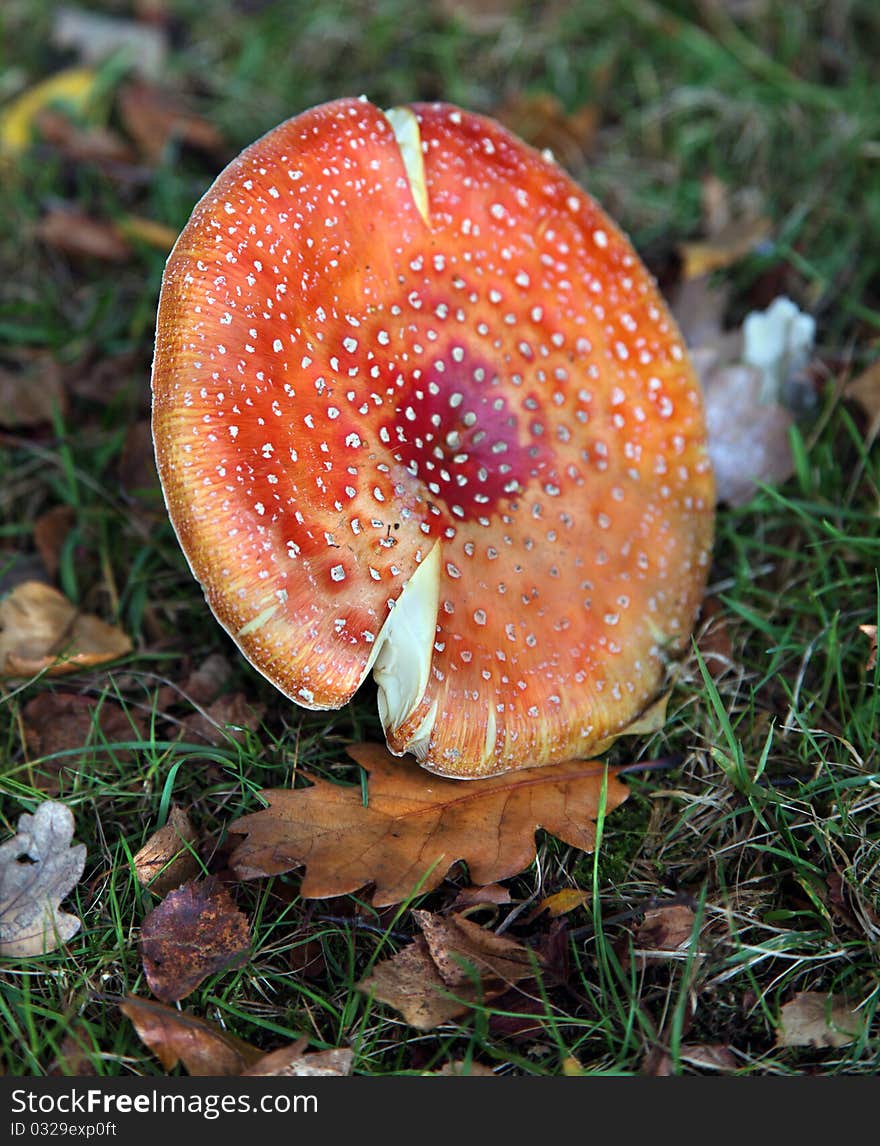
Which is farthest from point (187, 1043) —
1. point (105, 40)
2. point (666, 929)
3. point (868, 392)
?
point (105, 40)

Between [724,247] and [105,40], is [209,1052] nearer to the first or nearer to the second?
[724,247]

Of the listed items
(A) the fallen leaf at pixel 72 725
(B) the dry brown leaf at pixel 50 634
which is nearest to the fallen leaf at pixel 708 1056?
(A) the fallen leaf at pixel 72 725

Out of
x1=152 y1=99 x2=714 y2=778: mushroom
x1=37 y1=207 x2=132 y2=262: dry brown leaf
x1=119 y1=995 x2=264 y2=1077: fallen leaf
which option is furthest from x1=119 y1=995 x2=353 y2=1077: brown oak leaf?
x1=37 y1=207 x2=132 y2=262: dry brown leaf

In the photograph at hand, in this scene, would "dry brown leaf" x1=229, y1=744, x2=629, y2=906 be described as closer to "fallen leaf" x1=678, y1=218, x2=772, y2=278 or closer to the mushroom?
the mushroom

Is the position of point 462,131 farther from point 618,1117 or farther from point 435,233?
point 618,1117

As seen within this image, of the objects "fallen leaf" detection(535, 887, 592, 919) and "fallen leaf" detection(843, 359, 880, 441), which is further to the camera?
"fallen leaf" detection(843, 359, 880, 441)

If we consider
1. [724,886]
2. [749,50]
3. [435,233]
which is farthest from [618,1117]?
[749,50]

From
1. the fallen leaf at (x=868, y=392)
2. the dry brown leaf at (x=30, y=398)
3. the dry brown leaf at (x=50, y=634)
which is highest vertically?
the dry brown leaf at (x=30, y=398)

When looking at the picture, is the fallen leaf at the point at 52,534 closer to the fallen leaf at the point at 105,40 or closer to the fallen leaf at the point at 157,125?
the fallen leaf at the point at 157,125
